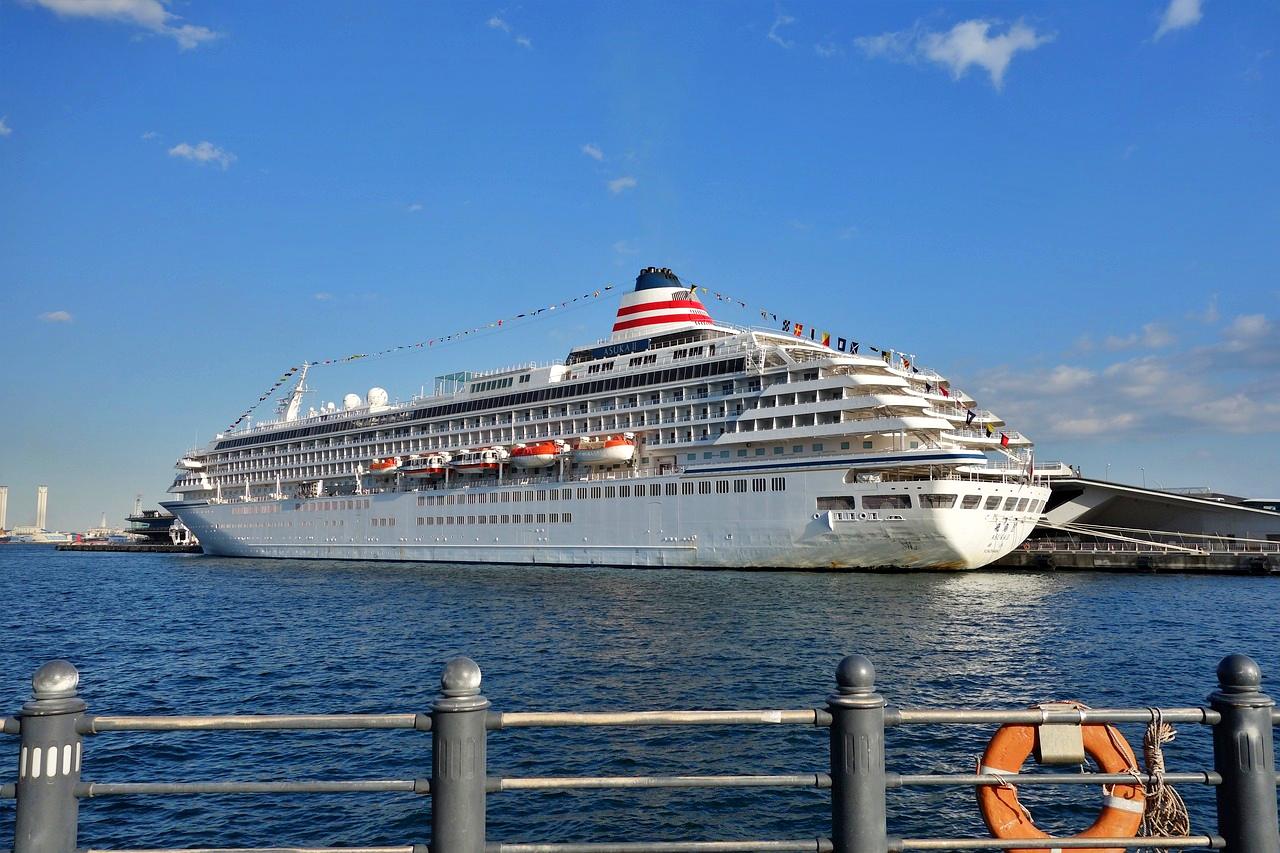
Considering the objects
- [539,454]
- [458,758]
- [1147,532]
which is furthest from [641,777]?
[1147,532]

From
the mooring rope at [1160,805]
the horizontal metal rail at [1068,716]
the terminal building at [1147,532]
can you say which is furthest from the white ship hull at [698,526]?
the horizontal metal rail at [1068,716]

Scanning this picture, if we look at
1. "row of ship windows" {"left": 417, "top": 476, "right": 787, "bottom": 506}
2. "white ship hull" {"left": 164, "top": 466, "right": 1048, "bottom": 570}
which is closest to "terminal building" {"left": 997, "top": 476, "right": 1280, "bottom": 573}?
"white ship hull" {"left": 164, "top": 466, "right": 1048, "bottom": 570}

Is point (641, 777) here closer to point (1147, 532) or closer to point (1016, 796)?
point (1016, 796)

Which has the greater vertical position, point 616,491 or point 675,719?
point 616,491

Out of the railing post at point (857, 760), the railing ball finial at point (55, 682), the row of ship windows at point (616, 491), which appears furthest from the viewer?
the row of ship windows at point (616, 491)

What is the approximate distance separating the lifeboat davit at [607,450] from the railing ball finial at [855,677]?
5506 centimetres

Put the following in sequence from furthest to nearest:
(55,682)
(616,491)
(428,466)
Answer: (428,466)
(616,491)
(55,682)

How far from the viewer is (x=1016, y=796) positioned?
5.36m

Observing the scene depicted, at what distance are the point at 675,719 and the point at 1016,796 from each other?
96.2 inches

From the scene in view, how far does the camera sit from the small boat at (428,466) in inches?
2790

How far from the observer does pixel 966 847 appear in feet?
16.0

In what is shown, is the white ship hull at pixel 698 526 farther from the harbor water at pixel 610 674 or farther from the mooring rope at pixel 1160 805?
the mooring rope at pixel 1160 805

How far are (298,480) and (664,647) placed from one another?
69.7 metres

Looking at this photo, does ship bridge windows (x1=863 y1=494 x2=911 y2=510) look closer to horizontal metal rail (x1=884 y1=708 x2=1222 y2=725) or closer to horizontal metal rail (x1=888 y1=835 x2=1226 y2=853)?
horizontal metal rail (x1=888 y1=835 x2=1226 y2=853)
